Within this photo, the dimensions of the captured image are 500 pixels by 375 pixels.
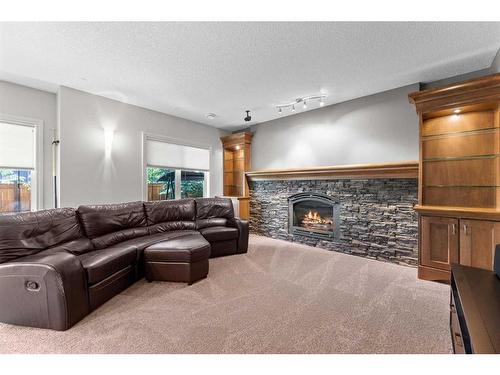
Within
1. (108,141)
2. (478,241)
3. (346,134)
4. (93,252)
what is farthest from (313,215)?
(108,141)

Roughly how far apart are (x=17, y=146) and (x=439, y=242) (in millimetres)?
5639

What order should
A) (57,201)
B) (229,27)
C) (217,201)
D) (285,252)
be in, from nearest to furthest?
(229,27) → (57,201) → (285,252) → (217,201)

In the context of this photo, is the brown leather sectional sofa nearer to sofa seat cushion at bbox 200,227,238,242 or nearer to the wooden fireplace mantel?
sofa seat cushion at bbox 200,227,238,242

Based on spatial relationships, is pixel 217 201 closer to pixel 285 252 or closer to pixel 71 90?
pixel 285 252

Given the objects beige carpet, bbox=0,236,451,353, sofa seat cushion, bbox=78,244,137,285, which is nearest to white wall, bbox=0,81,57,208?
sofa seat cushion, bbox=78,244,137,285

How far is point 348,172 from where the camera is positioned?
12.2 feet

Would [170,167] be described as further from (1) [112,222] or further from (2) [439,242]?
(2) [439,242]

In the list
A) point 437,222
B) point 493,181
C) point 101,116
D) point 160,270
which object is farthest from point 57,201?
point 493,181

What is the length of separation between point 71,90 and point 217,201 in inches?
113

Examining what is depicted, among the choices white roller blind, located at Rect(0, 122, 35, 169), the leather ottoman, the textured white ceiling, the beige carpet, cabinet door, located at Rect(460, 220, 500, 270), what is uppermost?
the textured white ceiling

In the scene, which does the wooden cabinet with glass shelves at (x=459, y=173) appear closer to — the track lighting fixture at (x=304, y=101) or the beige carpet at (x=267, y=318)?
the beige carpet at (x=267, y=318)

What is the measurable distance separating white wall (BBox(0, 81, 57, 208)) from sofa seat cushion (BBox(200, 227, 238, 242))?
2.36m

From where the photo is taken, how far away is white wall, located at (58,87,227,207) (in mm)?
3352

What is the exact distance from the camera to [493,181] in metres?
2.58
